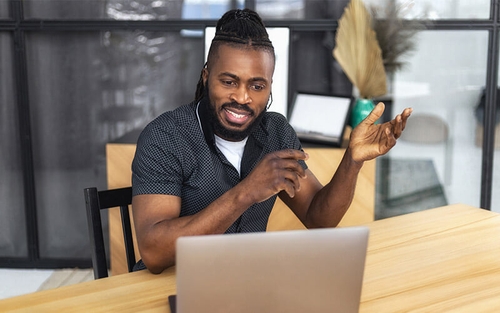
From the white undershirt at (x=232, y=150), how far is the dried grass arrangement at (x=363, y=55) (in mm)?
1363

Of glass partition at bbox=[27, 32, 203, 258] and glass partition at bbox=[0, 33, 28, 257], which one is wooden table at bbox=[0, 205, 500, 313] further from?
glass partition at bbox=[0, 33, 28, 257]

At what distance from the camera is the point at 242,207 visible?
1421 millimetres

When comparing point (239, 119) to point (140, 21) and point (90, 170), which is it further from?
point (90, 170)

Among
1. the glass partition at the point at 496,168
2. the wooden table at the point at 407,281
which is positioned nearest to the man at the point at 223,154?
the wooden table at the point at 407,281

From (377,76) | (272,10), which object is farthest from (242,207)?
(272,10)

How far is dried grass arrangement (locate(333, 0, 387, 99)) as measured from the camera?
296cm

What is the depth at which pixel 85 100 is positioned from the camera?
331 cm

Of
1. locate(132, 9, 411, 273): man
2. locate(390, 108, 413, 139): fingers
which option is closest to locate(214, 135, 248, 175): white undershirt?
locate(132, 9, 411, 273): man

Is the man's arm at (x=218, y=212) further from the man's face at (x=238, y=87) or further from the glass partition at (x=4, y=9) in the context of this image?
the glass partition at (x=4, y=9)

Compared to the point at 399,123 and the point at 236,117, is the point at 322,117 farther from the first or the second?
the point at 399,123

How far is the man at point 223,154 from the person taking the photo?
1443mm

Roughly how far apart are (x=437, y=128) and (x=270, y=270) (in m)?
2.57

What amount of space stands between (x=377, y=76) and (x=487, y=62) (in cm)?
71

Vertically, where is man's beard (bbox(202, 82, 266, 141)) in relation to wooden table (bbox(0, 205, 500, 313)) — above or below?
above
